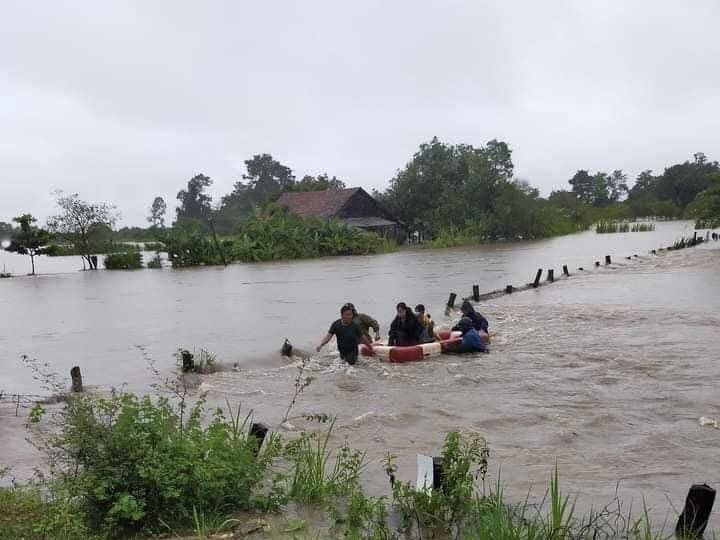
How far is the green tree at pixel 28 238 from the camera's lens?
37406mm

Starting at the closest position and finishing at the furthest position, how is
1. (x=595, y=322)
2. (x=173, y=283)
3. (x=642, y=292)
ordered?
(x=595, y=322) → (x=642, y=292) → (x=173, y=283)

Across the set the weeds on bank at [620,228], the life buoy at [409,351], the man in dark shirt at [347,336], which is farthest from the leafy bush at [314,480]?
the weeds on bank at [620,228]

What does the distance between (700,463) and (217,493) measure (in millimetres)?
5103

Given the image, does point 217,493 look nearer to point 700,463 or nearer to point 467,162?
point 700,463

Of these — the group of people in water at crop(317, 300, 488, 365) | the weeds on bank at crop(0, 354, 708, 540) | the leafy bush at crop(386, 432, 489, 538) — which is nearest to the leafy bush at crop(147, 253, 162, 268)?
the group of people in water at crop(317, 300, 488, 365)

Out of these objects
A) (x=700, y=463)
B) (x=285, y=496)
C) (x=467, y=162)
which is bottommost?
(x=700, y=463)

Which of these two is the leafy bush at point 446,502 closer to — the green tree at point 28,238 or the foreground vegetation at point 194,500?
the foreground vegetation at point 194,500

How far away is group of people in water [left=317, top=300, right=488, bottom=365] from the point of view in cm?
1261

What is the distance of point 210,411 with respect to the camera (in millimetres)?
9852

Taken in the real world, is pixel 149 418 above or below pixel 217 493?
above

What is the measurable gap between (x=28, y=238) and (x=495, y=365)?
111 feet

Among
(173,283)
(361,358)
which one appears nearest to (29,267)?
(173,283)

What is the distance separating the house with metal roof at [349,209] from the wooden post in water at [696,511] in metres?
44.2

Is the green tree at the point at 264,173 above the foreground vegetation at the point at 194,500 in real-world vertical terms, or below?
above
